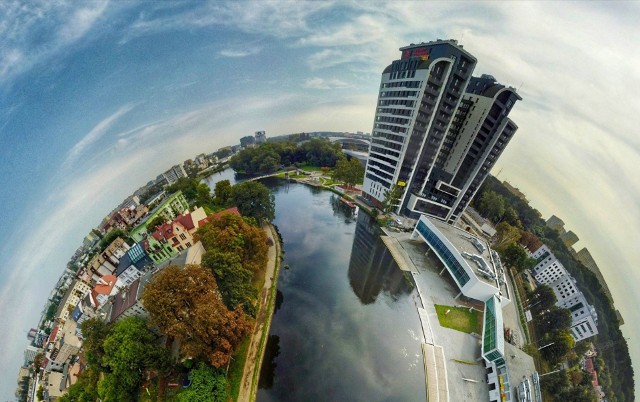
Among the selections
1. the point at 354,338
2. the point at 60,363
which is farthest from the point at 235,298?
the point at 60,363

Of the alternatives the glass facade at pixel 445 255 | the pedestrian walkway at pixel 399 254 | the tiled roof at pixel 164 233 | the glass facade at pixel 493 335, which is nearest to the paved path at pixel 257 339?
the tiled roof at pixel 164 233

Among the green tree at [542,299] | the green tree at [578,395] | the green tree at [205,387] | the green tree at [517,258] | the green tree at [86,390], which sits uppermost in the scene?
the green tree at [517,258]

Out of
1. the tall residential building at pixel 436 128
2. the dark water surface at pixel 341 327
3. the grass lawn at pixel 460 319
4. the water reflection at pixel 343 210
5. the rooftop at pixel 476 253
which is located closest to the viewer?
the dark water surface at pixel 341 327

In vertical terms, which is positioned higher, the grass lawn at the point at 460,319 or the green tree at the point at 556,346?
the grass lawn at the point at 460,319

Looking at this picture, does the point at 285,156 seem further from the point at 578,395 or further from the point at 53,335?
the point at 578,395

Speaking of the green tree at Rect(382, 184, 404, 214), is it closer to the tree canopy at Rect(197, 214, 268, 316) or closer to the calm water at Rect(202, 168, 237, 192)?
the tree canopy at Rect(197, 214, 268, 316)

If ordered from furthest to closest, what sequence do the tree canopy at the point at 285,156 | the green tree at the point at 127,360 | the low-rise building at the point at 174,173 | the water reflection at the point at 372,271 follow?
the low-rise building at the point at 174,173 < the tree canopy at the point at 285,156 < the water reflection at the point at 372,271 < the green tree at the point at 127,360

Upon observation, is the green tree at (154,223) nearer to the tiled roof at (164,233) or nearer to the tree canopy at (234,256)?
the tiled roof at (164,233)

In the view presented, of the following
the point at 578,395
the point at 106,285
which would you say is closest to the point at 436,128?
the point at 578,395
